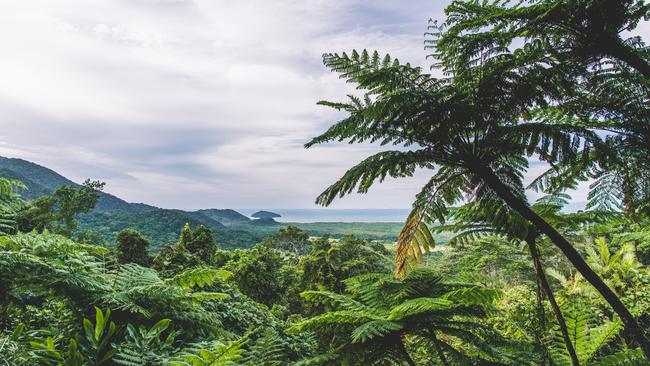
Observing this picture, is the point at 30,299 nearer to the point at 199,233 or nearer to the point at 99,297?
the point at 99,297

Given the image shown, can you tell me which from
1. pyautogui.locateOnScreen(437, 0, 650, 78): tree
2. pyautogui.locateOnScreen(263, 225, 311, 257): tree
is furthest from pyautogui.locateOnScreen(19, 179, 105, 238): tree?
pyautogui.locateOnScreen(437, 0, 650, 78): tree

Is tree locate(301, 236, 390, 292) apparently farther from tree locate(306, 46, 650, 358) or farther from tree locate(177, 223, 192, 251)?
tree locate(306, 46, 650, 358)

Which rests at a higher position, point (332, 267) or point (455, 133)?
point (455, 133)

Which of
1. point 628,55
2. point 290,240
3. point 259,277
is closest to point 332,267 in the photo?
point 259,277

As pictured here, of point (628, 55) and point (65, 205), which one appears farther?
point (65, 205)

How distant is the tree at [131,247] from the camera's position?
57.0 feet

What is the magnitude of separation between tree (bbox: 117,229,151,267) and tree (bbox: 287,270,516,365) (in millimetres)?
17784

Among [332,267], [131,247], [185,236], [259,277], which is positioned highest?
[185,236]

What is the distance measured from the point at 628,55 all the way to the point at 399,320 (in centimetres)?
255

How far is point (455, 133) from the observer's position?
2.43 m

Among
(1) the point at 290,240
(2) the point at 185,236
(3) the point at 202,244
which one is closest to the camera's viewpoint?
(3) the point at 202,244

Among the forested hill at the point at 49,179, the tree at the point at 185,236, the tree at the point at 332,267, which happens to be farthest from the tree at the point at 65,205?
the forested hill at the point at 49,179

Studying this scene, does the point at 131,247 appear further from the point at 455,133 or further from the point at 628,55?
the point at 628,55

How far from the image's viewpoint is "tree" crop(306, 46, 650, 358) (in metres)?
2.28
